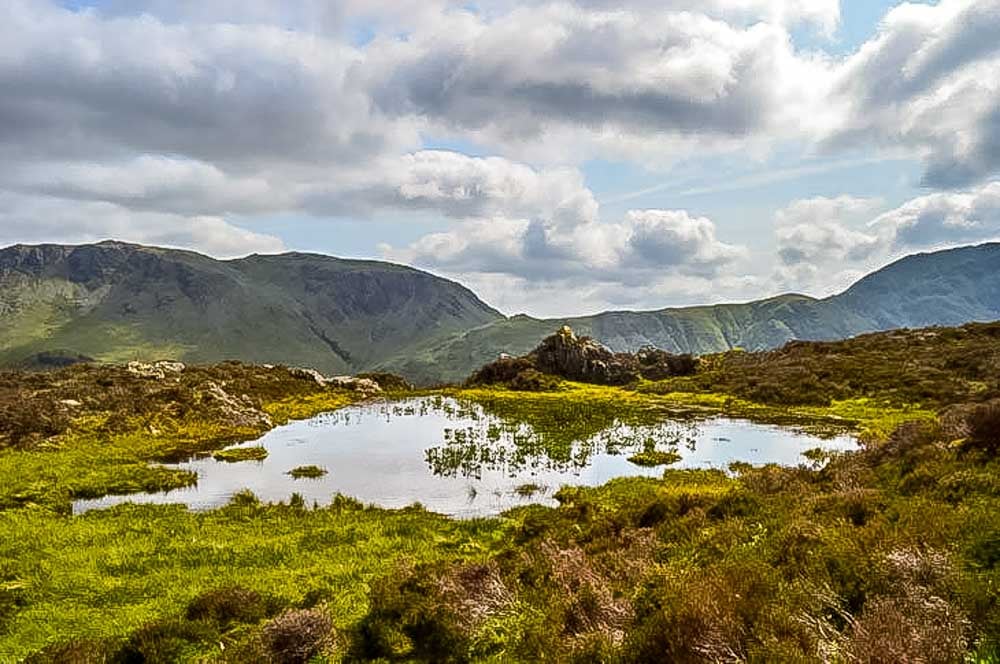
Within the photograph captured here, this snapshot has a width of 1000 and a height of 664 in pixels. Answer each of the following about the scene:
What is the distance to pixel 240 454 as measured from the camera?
41344mm

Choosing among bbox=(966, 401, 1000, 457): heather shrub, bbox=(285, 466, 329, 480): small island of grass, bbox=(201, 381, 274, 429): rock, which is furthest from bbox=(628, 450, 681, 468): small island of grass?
bbox=(201, 381, 274, 429): rock

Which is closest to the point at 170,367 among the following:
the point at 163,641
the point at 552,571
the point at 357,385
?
the point at 357,385

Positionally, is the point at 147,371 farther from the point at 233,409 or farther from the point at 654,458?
the point at 654,458

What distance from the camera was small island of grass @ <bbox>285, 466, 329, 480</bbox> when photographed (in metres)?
35.4

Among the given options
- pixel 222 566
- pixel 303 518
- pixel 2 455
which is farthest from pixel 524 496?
pixel 2 455

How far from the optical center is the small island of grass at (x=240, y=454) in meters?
40.4

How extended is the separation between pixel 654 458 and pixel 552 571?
2445 cm

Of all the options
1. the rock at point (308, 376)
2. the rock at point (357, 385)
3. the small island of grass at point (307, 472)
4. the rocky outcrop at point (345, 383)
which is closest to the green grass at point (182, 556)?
the small island of grass at point (307, 472)

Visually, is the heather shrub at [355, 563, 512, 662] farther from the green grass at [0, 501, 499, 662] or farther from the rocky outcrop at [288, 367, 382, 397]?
the rocky outcrop at [288, 367, 382, 397]

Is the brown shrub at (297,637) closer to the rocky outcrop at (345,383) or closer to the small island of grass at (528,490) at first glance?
the small island of grass at (528,490)

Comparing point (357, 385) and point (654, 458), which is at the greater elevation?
point (357, 385)

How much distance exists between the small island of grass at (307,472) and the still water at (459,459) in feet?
1.47

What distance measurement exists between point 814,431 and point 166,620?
4594 cm

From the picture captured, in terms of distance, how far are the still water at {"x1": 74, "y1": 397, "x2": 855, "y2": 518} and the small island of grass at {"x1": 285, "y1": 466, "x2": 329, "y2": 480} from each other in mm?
447
